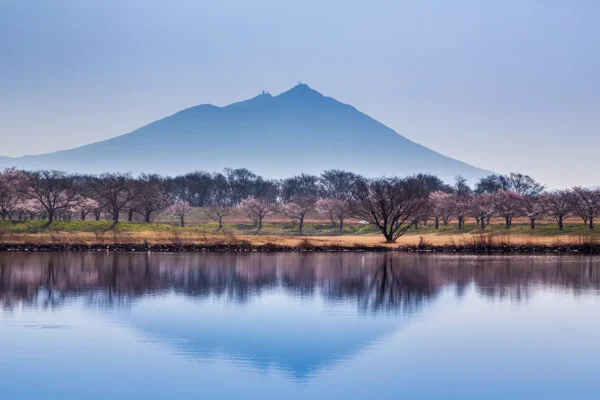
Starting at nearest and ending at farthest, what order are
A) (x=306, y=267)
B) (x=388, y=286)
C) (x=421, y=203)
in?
(x=388, y=286) < (x=306, y=267) < (x=421, y=203)

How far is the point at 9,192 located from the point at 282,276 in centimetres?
6574

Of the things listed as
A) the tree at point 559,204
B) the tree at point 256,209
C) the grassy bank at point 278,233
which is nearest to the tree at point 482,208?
the grassy bank at point 278,233

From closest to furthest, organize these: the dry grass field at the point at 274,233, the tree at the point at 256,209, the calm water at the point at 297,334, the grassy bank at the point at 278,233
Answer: the calm water at the point at 297,334 → the grassy bank at the point at 278,233 → the dry grass field at the point at 274,233 → the tree at the point at 256,209

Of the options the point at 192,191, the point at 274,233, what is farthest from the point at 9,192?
the point at 192,191

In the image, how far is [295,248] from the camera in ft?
230

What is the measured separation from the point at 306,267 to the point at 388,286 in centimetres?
1269

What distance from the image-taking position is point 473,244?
234 ft

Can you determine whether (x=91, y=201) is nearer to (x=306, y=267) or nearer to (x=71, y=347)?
(x=306, y=267)

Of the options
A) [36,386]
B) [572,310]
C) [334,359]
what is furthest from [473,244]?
[36,386]

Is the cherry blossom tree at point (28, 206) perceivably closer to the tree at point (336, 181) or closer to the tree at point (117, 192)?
the tree at point (117, 192)

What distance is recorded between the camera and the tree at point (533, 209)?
352 feet

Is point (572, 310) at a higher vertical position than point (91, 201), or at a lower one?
lower

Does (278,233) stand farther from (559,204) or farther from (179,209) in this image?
(559,204)

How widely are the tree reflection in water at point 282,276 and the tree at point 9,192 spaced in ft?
134
